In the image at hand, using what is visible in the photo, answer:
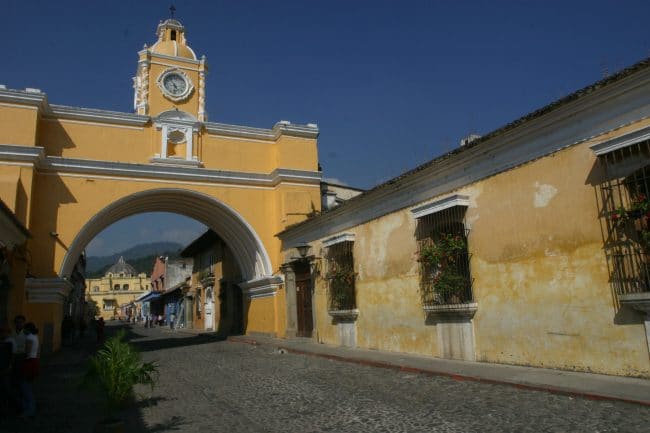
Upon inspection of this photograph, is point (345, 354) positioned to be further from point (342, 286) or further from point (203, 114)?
point (203, 114)

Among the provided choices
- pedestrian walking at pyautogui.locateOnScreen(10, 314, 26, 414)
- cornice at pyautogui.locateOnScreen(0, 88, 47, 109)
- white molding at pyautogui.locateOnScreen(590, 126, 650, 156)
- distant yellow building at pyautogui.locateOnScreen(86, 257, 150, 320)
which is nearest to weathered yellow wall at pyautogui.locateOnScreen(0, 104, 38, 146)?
cornice at pyautogui.locateOnScreen(0, 88, 47, 109)

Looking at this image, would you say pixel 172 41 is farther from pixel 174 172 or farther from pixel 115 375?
pixel 115 375

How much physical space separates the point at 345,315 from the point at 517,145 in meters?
6.62

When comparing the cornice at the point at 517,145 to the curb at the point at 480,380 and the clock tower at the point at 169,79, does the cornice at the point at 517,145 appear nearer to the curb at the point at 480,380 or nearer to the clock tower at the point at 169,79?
the curb at the point at 480,380

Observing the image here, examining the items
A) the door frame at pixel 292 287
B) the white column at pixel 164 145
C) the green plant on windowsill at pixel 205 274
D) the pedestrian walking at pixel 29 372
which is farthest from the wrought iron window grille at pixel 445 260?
the green plant on windowsill at pixel 205 274

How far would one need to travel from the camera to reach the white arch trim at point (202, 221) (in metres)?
16.9

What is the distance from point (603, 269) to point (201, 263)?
91.0 feet

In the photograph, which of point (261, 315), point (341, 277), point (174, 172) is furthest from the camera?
point (261, 315)

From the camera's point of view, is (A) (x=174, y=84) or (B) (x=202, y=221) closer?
(A) (x=174, y=84)

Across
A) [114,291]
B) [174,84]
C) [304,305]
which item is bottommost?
[304,305]

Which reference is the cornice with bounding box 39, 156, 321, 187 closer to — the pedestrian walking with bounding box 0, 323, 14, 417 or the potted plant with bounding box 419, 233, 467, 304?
the potted plant with bounding box 419, 233, 467, 304

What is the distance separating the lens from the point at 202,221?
68.4ft

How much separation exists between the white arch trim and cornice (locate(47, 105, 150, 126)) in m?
2.42

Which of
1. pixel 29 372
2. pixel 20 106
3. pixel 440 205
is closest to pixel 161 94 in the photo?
pixel 20 106
